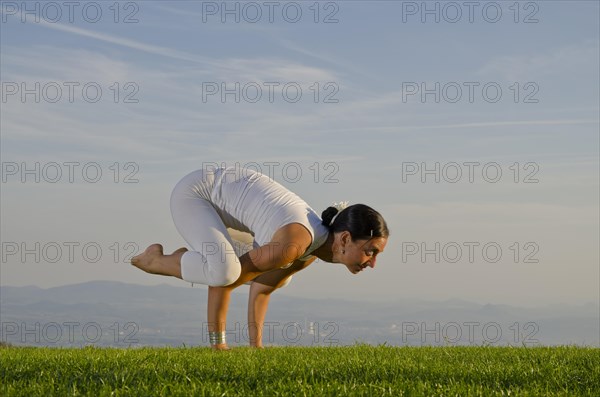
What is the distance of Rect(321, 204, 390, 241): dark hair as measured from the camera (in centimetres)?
715

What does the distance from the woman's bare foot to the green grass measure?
80 centimetres

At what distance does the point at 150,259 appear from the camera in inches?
296

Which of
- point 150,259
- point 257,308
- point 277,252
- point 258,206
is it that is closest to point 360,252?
point 277,252

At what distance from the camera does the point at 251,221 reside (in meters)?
7.37

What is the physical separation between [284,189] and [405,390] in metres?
3.11

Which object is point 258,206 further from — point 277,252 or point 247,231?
point 277,252

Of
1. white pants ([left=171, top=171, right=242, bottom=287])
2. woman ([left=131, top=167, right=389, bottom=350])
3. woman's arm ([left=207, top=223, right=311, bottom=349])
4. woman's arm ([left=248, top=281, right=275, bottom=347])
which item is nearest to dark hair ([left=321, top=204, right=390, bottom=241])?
woman ([left=131, top=167, right=389, bottom=350])

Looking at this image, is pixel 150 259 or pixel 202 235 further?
pixel 150 259

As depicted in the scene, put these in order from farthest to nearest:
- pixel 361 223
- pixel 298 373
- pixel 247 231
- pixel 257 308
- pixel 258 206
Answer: pixel 257 308, pixel 247 231, pixel 258 206, pixel 361 223, pixel 298 373

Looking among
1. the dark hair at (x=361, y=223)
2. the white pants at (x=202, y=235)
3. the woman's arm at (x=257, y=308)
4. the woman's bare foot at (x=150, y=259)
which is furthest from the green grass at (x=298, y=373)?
the woman's arm at (x=257, y=308)

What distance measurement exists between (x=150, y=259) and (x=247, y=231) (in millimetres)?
990

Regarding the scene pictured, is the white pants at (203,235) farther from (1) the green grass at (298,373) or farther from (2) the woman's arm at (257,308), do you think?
(2) the woman's arm at (257,308)

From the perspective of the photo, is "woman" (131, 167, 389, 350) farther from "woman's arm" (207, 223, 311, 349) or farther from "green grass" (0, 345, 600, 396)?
"green grass" (0, 345, 600, 396)

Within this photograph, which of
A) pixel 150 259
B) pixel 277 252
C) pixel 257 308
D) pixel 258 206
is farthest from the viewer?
pixel 257 308
